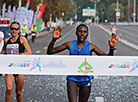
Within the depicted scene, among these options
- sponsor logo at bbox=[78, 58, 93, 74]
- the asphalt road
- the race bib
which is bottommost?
the asphalt road

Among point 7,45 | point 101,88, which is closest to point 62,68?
point 7,45

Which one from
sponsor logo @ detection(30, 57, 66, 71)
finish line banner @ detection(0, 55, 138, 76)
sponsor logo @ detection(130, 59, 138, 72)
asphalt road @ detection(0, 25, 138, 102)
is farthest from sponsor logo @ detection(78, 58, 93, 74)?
asphalt road @ detection(0, 25, 138, 102)

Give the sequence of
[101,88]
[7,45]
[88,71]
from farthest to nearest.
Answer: [101,88] → [7,45] → [88,71]

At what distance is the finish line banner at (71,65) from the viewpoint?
588 centimetres

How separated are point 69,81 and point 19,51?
129 centimetres

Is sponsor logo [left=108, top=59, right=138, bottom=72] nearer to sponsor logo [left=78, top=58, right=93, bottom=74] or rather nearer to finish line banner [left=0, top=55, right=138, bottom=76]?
finish line banner [left=0, top=55, right=138, bottom=76]

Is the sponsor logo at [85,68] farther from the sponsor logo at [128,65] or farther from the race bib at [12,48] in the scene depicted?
the race bib at [12,48]

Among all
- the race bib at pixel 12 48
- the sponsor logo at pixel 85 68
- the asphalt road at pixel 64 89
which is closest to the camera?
the sponsor logo at pixel 85 68

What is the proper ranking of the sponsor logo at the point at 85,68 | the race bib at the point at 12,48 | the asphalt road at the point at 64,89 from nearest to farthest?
the sponsor logo at the point at 85,68 → the race bib at the point at 12,48 → the asphalt road at the point at 64,89

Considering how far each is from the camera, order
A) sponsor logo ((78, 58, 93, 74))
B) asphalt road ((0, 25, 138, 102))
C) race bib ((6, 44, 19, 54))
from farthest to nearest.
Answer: asphalt road ((0, 25, 138, 102))
race bib ((6, 44, 19, 54))
sponsor logo ((78, 58, 93, 74))

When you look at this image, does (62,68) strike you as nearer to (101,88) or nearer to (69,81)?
(69,81)

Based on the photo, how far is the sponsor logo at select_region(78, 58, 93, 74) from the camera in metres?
5.84

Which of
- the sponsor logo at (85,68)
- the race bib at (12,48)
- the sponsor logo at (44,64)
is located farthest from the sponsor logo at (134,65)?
the race bib at (12,48)

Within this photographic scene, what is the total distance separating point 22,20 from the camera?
34000 mm
